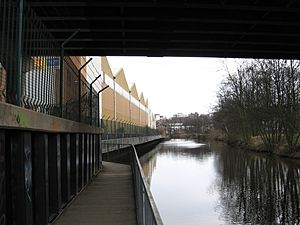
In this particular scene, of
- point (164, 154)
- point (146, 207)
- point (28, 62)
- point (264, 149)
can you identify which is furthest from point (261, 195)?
point (164, 154)

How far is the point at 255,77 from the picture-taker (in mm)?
53969

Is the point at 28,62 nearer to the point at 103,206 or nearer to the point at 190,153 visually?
the point at 103,206

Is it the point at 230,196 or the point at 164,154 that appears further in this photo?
the point at 164,154

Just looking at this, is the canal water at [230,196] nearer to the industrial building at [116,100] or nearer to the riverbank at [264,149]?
the riverbank at [264,149]

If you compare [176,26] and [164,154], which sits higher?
[176,26]

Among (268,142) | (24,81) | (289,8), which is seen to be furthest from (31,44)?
(268,142)

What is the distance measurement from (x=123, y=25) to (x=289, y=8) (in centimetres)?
512

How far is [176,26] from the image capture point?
13531 millimetres

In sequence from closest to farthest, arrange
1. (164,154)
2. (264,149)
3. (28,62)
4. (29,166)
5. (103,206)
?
(28,62), (29,166), (103,206), (264,149), (164,154)

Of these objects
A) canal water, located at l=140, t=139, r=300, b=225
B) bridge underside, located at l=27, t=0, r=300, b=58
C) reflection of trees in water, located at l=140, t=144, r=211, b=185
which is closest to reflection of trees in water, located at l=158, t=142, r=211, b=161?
reflection of trees in water, located at l=140, t=144, r=211, b=185

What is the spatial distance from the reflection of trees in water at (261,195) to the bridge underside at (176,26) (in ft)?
21.6

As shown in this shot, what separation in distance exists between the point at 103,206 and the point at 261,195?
12.6 meters

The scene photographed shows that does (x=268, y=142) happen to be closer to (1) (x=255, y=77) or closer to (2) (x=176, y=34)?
(1) (x=255, y=77)

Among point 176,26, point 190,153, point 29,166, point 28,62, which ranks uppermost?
point 176,26
